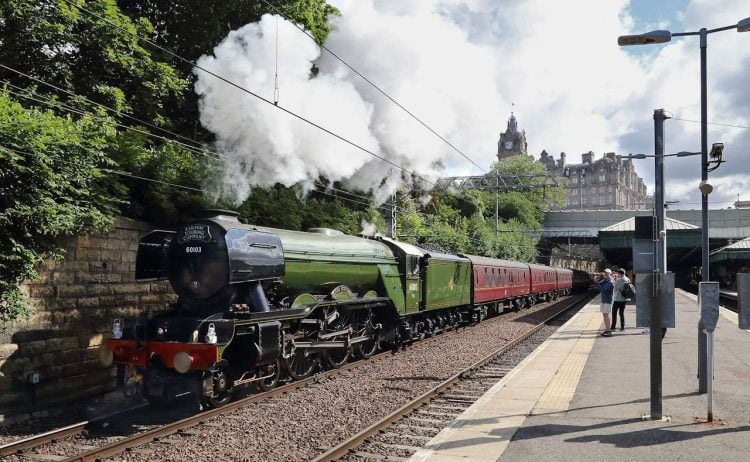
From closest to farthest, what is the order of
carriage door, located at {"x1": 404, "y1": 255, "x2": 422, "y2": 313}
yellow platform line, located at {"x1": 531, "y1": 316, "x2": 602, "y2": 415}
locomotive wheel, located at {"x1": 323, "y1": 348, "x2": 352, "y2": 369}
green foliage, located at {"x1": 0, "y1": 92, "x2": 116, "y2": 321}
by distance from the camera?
yellow platform line, located at {"x1": 531, "y1": 316, "x2": 602, "y2": 415}
green foliage, located at {"x1": 0, "y1": 92, "x2": 116, "y2": 321}
locomotive wheel, located at {"x1": 323, "y1": 348, "x2": 352, "y2": 369}
carriage door, located at {"x1": 404, "y1": 255, "x2": 422, "y2": 313}

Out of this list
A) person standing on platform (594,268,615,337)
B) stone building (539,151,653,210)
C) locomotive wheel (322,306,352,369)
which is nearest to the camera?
locomotive wheel (322,306,352,369)

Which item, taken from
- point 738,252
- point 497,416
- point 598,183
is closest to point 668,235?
point 738,252

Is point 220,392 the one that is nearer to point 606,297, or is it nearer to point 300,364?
point 300,364

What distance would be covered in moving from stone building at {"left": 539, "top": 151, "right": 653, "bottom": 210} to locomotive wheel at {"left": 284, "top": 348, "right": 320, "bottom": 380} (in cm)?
12643

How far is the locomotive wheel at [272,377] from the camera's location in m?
9.16

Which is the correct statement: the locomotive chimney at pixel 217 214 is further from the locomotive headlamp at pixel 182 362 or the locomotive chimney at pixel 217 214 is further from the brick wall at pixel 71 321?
the brick wall at pixel 71 321

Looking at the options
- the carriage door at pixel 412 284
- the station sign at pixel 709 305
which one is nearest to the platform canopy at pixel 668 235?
the carriage door at pixel 412 284

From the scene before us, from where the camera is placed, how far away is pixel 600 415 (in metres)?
6.93

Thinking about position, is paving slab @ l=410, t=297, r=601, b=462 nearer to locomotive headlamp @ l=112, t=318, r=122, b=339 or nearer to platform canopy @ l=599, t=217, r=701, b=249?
locomotive headlamp @ l=112, t=318, r=122, b=339

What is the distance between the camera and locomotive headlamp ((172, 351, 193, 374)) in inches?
299

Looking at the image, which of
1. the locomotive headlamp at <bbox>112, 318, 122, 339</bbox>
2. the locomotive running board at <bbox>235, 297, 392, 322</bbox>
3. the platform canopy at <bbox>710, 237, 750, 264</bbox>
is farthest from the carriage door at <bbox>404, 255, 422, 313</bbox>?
the platform canopy at <bbox>710, 237, 750, 264</bbox>

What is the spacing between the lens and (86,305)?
10.1 meters

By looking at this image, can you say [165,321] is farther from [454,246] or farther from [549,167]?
[549,167]

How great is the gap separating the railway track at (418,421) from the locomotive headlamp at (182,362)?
245cm
